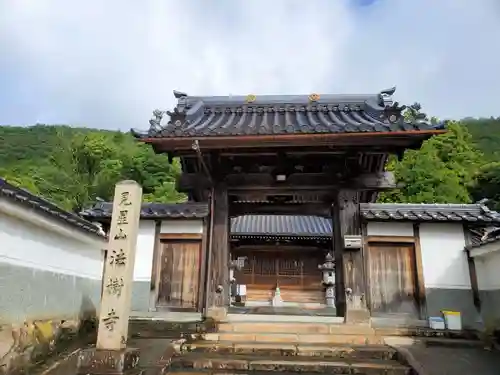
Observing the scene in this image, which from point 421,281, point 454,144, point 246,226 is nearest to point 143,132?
point 421,281

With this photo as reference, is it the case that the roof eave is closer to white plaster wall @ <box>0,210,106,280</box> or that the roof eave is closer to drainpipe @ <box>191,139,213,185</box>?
drainpipe @ <box>191,139,213,185</box>

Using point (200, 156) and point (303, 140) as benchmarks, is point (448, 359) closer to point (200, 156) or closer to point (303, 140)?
point (303, 140)

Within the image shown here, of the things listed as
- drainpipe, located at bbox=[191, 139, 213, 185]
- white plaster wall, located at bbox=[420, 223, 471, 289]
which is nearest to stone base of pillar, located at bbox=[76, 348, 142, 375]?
drainpipe, located at bbox=[191, 139, 213, 185]

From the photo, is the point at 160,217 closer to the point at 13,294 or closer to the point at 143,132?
the point at 143,132

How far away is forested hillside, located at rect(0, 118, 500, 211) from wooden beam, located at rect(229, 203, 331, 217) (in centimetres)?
1613

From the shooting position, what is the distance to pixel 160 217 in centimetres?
974

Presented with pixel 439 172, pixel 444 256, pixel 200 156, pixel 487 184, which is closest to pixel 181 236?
pixel 200 156

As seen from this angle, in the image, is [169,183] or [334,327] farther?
[169,183]

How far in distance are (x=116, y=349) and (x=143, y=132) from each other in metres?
4.34

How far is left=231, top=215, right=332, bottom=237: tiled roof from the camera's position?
740 inches

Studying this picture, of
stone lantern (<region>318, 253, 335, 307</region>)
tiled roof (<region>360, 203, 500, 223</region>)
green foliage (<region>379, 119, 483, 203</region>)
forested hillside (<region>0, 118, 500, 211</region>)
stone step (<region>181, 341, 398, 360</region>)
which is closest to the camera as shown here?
stone step (<region>181, 341, 398, 360</region>)

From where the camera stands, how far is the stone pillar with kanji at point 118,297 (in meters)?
4.99

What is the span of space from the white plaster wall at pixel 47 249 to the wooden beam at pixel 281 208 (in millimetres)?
3919

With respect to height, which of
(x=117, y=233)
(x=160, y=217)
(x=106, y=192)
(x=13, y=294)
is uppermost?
(x=106, y=192)
